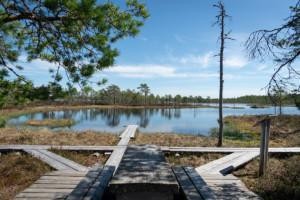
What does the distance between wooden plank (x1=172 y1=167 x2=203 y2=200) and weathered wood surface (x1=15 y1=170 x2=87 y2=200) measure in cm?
197

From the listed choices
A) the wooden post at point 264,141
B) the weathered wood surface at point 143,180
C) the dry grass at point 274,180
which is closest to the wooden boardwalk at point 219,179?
the dry grass at point 274,180

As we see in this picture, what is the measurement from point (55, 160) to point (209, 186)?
176 inches

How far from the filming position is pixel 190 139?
1512cm

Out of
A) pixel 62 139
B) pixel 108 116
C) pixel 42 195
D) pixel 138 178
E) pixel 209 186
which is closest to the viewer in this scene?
pixel 138 178

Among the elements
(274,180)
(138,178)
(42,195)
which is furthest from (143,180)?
(274,180)

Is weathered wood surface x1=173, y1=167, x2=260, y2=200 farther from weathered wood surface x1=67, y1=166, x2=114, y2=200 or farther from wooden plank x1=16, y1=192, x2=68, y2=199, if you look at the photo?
wooden plank x1=16, y1=192, x2=68, y2=199

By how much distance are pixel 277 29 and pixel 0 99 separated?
5054 mm

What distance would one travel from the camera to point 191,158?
10.7 metres

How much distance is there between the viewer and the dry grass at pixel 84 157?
10107 millimetres

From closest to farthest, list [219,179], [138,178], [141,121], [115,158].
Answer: [138,178]
[219,179]
[115,158]
[141,121]

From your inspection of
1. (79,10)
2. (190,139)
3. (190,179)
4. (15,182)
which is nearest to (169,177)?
(190,179)

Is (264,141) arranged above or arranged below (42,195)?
above

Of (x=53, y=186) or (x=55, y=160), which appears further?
(x=55, y=160)

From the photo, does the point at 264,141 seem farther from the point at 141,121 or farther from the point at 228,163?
the point at 141,121
